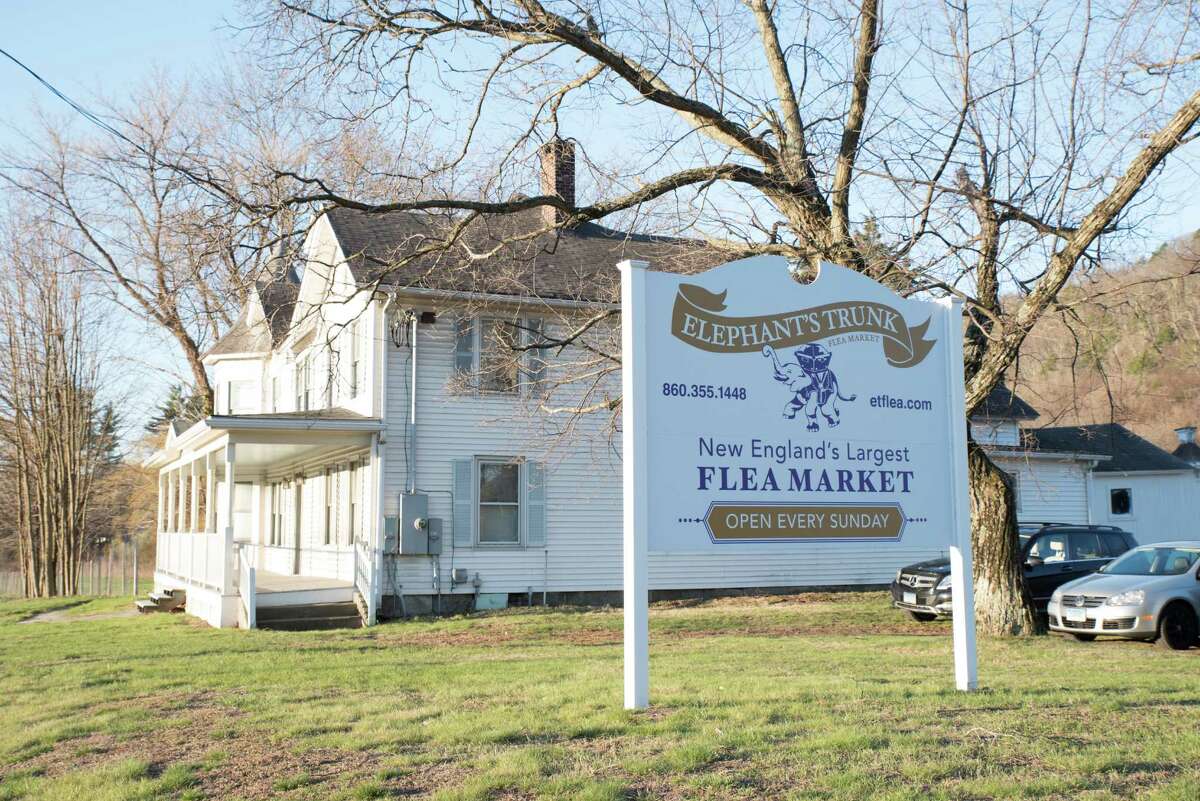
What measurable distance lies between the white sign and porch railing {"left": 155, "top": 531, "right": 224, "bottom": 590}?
42.3 ft

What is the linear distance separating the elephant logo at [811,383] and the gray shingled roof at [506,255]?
7335 millimetres

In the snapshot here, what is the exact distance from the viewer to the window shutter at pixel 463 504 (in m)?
19.5

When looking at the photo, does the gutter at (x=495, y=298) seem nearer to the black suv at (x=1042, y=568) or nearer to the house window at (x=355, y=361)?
the house window at (x=355, y=361)

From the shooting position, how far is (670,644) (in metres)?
14.2

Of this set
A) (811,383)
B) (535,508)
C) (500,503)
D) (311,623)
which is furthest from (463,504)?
(811,383)

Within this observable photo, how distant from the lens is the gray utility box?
61.8 feet

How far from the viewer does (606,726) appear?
6980mm

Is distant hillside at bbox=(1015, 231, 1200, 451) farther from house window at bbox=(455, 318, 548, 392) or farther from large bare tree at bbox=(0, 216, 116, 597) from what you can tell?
large bare tree at bbox=(0, 216, 116, 597)

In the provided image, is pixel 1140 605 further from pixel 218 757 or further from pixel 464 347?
pixel 464 347

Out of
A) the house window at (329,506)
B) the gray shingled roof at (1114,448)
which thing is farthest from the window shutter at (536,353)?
the gray shingled roof at (1114,448)

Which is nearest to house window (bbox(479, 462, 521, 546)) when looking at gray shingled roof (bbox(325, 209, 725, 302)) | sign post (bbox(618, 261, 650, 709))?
gray shingled roof (bbox(325, 209, 725, 302))

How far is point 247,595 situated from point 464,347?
5707 mm

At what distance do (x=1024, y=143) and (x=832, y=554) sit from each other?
1168 centimetres

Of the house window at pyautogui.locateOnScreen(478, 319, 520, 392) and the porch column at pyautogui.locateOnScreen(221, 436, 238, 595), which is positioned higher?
the house window at pyautogui.locateOnScreen(478, 319, 520, 392)
